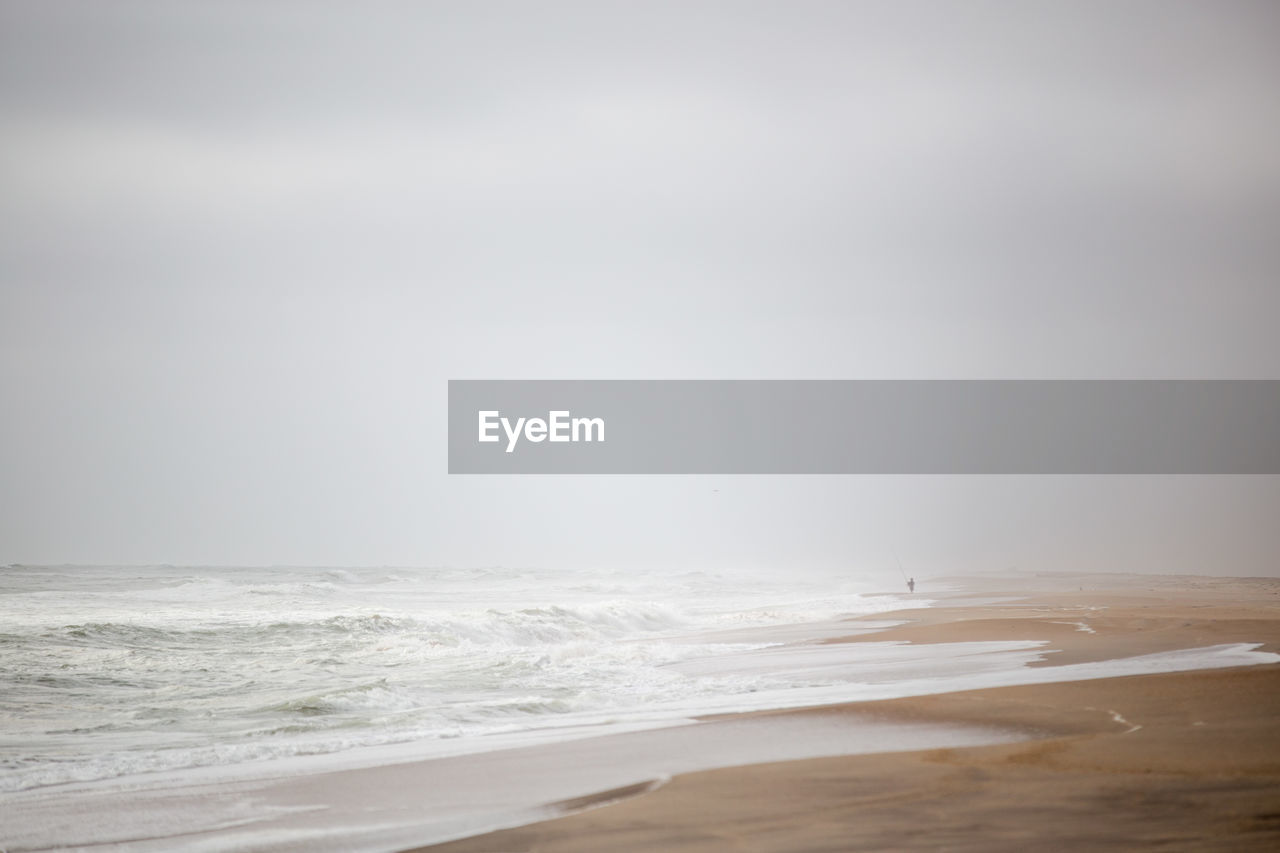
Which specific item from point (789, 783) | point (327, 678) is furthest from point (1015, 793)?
point (327, 678)

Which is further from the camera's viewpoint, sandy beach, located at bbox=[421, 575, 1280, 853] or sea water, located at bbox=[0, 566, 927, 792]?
sea water, located at bbox=[0, 566, 927, 792]

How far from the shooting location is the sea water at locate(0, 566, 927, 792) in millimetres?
8367

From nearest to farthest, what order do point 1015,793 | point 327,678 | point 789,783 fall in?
point 1015,793 < point 789,783 < point 327,678

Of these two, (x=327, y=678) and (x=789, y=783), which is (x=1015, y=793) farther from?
(x=327, y=678)

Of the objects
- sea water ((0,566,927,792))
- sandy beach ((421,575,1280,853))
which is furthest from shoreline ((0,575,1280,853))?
sea water ((0,566,927,792))

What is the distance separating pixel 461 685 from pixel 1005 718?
21.6 feet

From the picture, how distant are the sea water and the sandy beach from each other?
279cm

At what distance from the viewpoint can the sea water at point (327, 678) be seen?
8367 mm

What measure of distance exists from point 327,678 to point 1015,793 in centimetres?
985

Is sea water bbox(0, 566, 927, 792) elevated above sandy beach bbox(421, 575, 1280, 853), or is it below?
below

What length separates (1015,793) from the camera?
5.01 m

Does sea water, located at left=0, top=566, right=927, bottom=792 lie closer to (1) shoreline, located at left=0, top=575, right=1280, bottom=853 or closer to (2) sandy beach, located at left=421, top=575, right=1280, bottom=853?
(1) shoreline, located at left=0, top=575, right=1280, bottom=853

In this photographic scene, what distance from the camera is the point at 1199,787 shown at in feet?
15.7

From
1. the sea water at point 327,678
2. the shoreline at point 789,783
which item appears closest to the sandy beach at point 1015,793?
the shoreline at point 789,783
